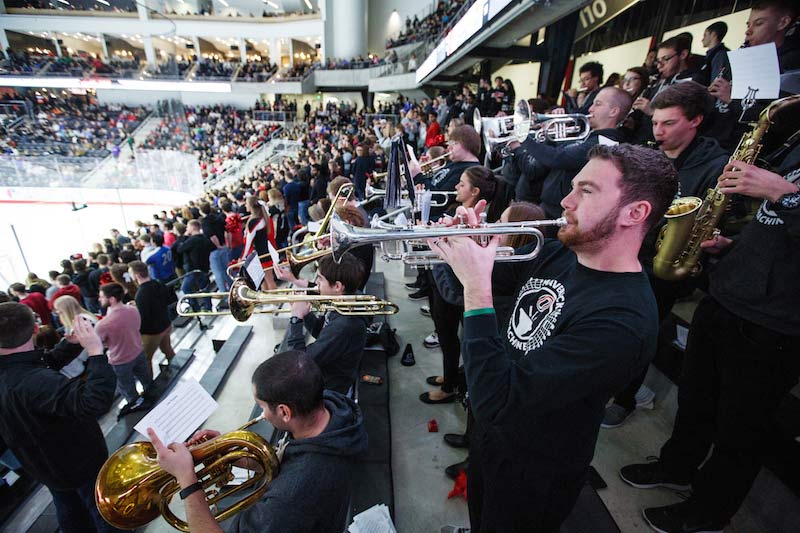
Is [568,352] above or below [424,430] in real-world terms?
above

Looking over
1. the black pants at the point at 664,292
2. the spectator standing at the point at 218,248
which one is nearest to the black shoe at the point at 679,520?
the black pants at the point at 664,292

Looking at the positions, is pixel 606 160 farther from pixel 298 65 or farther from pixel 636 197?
pixel 298 65

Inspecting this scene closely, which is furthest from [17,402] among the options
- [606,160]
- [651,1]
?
[651,1]

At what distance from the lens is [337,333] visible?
96.7 inches

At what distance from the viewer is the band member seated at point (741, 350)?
1773 millimetres

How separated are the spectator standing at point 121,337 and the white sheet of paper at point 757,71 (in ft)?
17.7

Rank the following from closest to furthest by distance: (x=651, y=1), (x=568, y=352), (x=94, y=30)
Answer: (x=568, y=352) → (x=651, y=1) → (x=94, y=30)

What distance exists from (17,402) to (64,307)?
2.09m

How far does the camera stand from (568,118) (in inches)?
141

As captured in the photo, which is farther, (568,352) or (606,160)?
(606,160)

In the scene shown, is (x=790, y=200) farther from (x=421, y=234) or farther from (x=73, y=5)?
(x=73, y=5)

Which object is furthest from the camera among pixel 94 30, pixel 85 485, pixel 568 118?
pixel 94 30

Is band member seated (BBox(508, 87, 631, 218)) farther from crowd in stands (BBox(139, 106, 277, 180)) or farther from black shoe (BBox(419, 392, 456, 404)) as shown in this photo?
crowd in stands (BBox(139, 106, 277, 180))

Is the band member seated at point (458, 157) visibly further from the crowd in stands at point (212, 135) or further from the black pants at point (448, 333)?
the crowd in stands at point (212, 135)
